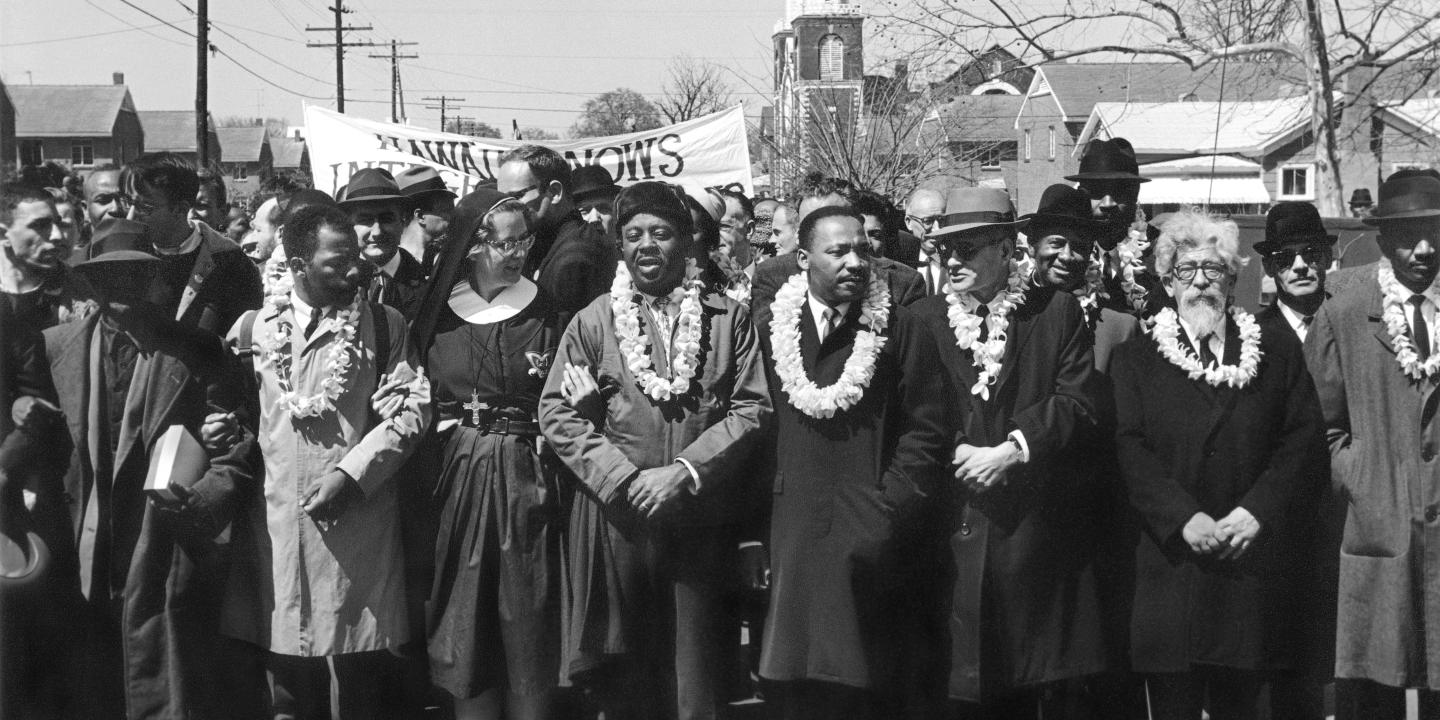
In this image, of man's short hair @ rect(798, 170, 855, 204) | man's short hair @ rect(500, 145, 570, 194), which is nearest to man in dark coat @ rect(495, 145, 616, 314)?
man's short hair @ rect(500, 145, 570, 194)

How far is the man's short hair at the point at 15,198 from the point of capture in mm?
5023

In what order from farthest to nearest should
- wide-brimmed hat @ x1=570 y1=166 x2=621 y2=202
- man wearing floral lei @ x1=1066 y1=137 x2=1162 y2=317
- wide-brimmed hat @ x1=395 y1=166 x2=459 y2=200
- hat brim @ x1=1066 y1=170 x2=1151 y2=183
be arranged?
wide-brimmed hat @ x1=570 y1=166 x2=621 y2=202
wide-brimmed hat @ x1=395 y1=166 x2=459 y2=200
hat brim @ x1=1066 y1=170 x2=1151 y2=183
man wearing floral lei @ x1=1066 y1=137 x2=1162 y2=317

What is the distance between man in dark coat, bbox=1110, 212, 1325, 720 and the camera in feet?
16.1

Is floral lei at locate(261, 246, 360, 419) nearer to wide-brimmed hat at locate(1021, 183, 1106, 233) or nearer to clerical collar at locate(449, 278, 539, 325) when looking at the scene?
clerical collar at locate(449, 278, 539, 325)

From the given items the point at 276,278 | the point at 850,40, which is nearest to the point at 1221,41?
the point at 850,40

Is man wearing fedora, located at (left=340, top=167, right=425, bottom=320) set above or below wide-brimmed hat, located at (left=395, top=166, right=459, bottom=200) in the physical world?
below

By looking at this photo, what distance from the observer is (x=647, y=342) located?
16.1 feet

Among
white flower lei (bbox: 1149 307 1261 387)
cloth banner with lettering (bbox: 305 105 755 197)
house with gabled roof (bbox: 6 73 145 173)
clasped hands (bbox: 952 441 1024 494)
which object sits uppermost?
house with gabled roof (bbox: 6 73 145 173)

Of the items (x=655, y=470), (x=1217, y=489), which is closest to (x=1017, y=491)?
(x=1217, y=489)

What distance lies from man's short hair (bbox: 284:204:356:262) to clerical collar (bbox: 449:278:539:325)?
0.44 m

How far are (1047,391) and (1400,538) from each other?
53.3 inches

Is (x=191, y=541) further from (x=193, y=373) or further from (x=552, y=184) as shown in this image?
(x=552, y=184)

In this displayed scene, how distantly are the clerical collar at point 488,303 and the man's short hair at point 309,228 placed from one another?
1.46ft

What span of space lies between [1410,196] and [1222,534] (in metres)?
1.50
